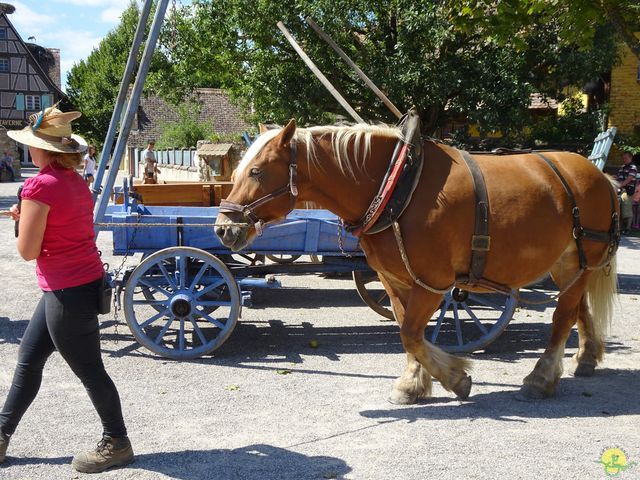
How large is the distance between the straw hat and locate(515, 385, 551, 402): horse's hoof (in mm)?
3404

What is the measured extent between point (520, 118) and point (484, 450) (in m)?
9.39

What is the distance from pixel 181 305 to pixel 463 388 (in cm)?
251

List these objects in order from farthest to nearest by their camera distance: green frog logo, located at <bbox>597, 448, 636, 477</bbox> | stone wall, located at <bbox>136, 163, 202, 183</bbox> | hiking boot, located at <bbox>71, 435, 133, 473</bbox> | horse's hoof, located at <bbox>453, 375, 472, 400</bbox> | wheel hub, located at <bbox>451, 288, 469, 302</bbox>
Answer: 1. stone wall, located at <bbox>136, 163, 202, 183</bbox>
2. wheel hub, located at <bbox>451, 288, 469, 302</bbox>
3. horse's hoof, located at <bbox>453, 375, 472, 400</bbox>
4. green frog logo, located at <bbox>597, 448, 636, 477</bbox>
5. hiking boot, located at <bbox>71, 435, 133, 473</bbox>

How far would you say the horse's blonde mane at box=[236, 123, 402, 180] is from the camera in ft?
15.5

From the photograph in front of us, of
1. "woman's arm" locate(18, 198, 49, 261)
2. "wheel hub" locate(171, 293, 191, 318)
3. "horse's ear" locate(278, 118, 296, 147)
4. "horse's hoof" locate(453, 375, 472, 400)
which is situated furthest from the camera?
"wheel hub" locate(171, 293, 191, 318)

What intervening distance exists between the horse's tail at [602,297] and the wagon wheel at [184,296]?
2.91 meters

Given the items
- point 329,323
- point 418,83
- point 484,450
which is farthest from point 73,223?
point 418,83

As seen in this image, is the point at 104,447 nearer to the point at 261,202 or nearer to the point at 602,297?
the point at 261,202

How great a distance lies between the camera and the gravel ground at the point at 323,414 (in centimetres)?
390

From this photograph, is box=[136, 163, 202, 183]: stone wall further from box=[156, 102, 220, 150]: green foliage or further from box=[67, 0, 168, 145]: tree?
box=[67, 0, 168, 145]: tree

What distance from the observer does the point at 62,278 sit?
3.62 metres

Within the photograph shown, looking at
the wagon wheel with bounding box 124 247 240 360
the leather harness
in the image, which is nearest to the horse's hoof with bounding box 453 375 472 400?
the leather harness

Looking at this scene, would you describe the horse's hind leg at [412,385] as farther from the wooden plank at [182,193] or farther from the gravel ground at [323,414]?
the wooden plank at [182,193]

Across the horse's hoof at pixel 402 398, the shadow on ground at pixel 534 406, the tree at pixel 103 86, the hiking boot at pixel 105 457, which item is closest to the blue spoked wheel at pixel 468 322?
the shadow on ground at pixel 534 406
